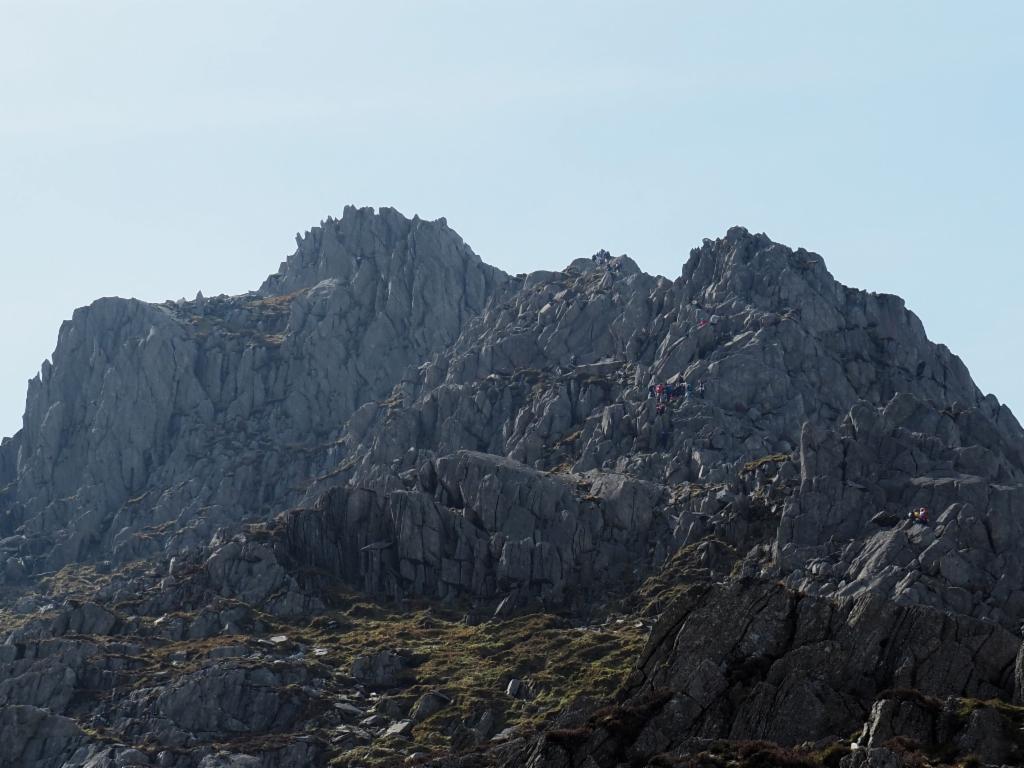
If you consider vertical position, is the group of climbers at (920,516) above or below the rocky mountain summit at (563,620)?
above

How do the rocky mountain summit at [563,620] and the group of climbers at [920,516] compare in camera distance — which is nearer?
the rocky mountain summit at [563,620]

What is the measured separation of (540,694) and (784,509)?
4097cm

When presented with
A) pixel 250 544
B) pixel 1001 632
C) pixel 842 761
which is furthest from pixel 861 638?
pixel 250 544

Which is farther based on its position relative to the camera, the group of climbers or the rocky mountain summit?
the group of climbers

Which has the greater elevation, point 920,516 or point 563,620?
point 920,516

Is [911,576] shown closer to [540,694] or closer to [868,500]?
[868,500]

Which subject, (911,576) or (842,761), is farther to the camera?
(911,576)

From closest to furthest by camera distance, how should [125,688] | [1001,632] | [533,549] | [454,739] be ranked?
[1001,632]
[454,739]
[125,688]
[533,549]

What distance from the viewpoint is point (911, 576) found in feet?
484

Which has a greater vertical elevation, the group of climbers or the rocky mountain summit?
the group of climbers

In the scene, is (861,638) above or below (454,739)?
above

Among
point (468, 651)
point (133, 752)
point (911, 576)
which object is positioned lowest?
point (133, 752)

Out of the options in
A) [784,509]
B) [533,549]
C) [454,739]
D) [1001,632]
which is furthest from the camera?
[533,549]

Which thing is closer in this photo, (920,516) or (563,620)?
(920,516)
